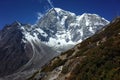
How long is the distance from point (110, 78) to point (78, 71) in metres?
6.93

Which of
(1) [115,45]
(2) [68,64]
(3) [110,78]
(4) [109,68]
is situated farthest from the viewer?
(2) [68,64]

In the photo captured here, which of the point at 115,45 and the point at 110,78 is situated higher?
the point at 115,45

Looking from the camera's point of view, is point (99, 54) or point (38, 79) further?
point (38, 79)

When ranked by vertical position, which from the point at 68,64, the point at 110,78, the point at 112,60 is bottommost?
the point at 110,78

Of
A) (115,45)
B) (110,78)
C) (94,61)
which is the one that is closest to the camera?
(110,78)

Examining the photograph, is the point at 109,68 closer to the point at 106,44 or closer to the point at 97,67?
the point at 97,67

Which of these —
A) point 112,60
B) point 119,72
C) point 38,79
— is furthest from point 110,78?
point 38,79

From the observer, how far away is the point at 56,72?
131 ft

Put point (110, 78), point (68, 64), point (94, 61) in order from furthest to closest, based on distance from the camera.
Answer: point (68, 64) → point (94, 61) → point (110, 78)

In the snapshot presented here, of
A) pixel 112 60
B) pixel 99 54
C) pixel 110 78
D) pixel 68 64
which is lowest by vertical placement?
pixel 110 78

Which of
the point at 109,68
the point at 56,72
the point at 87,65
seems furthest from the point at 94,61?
the point at 56,72

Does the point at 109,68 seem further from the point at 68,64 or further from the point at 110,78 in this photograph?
the point at 68,64

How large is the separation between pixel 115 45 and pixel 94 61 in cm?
451

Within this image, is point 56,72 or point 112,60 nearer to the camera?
point 112,60
